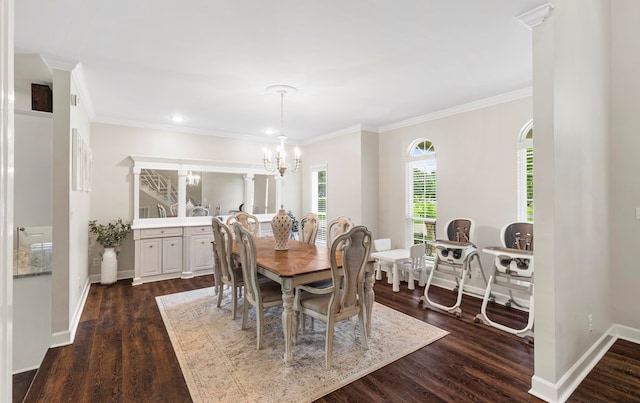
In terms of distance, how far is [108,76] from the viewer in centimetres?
321

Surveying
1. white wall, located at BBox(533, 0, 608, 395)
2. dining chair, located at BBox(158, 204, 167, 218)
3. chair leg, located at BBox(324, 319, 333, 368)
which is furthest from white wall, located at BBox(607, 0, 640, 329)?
dining chair, located at BBox(158, 204, 167, 218)

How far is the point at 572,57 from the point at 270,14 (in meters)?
2.27

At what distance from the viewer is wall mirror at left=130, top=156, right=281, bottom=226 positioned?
5.04 meters

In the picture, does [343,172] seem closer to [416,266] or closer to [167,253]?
[416,266]

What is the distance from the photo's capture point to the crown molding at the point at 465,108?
144 inches

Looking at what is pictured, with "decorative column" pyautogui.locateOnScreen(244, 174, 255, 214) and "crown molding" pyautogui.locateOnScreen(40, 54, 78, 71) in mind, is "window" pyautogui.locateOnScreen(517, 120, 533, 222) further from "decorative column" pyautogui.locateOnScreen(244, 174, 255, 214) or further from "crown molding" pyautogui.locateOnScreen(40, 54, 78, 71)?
"crown molding" pyautogui.locateOnScreen(40, 54, 78, 71)

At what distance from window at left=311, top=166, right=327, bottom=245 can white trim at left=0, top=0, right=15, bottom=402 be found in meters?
5.57

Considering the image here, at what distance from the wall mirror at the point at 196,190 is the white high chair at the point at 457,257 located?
3675mm

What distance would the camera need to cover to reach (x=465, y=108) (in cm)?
420

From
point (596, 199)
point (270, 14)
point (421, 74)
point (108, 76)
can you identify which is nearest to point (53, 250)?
point (108, 76)

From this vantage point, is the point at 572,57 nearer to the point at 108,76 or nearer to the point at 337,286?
the point at 337,286

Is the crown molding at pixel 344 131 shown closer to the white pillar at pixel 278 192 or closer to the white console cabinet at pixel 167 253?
the white pillar at pixel 278 192


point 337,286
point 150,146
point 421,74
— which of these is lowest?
point 337,286

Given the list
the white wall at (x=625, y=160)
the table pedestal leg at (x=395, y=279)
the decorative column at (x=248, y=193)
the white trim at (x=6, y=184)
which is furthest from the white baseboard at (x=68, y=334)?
the white wall at (x=625, y=160)
